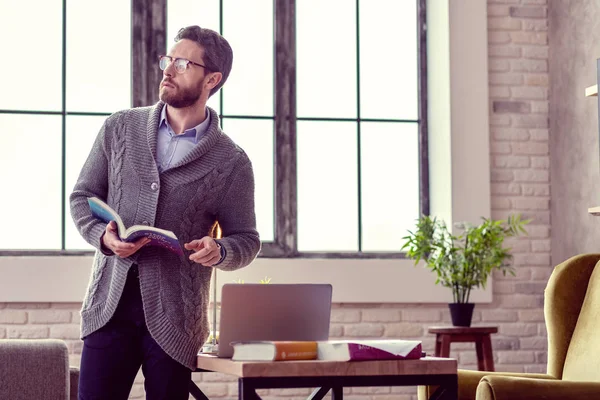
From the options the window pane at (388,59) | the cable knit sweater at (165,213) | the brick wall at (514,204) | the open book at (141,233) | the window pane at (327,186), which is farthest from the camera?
the window pane at (388,59)

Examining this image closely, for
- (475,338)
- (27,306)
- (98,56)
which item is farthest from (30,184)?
(475,338)

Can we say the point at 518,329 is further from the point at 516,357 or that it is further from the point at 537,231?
the point at 537,231

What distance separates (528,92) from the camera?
5.07 m

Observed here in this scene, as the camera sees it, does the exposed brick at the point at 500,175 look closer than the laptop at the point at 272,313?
No

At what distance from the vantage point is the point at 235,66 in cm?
507

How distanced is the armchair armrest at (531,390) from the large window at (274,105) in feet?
7.89

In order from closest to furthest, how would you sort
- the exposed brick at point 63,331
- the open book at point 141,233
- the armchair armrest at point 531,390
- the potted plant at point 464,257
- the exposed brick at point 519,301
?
the open book at point 141,233, the armchair armrest at point 531,390, the potted plant at point 464,257, the exposed brick at point 63,331, the exposed brick at point 519,301

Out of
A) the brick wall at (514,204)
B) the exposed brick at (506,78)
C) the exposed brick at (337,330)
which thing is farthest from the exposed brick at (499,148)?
the exposed brick at (337,330)

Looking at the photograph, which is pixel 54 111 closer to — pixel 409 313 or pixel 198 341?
pixel 409 313

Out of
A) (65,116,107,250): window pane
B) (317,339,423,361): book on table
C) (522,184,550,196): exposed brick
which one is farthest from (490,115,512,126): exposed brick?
(317,339,423,361): book on table

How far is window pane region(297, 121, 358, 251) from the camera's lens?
16.6 ft

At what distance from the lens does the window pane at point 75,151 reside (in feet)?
15.7

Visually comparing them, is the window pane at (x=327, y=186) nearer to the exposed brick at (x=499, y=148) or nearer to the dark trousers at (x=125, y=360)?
the exposed brick at (x=499, y=148)

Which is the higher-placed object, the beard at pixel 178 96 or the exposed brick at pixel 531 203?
the beard at pixel 178 96
